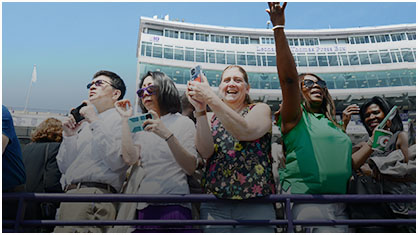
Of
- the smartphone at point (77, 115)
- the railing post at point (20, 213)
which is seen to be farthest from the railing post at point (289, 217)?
the smartphone at point (77, 115)

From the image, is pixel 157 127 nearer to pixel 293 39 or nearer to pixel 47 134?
pixel 47 134

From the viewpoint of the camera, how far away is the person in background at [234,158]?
185 cm

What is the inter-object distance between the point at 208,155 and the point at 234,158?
220 mm

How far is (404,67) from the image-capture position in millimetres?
21703

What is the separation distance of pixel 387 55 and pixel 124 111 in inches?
1066

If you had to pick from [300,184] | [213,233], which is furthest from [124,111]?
[300,184]

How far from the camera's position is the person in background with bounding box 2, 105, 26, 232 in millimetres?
1937

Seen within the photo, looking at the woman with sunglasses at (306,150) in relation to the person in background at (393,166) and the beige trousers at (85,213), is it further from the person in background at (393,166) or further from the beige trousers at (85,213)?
the beige trousers at (85,213)

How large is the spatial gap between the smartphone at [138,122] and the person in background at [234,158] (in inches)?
20.9

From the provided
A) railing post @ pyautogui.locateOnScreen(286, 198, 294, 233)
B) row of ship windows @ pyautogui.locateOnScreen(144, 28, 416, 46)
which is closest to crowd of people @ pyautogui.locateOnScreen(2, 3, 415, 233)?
railing post @ pyautogui.locateOnScreen(286, 198, 294, 233)

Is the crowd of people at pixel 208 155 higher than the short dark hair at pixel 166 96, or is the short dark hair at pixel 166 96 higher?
the short dark hair at pixel 166 96

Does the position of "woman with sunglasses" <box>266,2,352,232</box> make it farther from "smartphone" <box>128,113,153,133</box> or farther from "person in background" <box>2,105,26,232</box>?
"person in background" <box>2,105,26,232</box>

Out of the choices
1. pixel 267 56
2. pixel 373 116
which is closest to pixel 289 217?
pixel 373 116

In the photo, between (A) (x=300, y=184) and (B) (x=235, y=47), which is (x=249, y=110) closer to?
(A) (x=300, y=184)
